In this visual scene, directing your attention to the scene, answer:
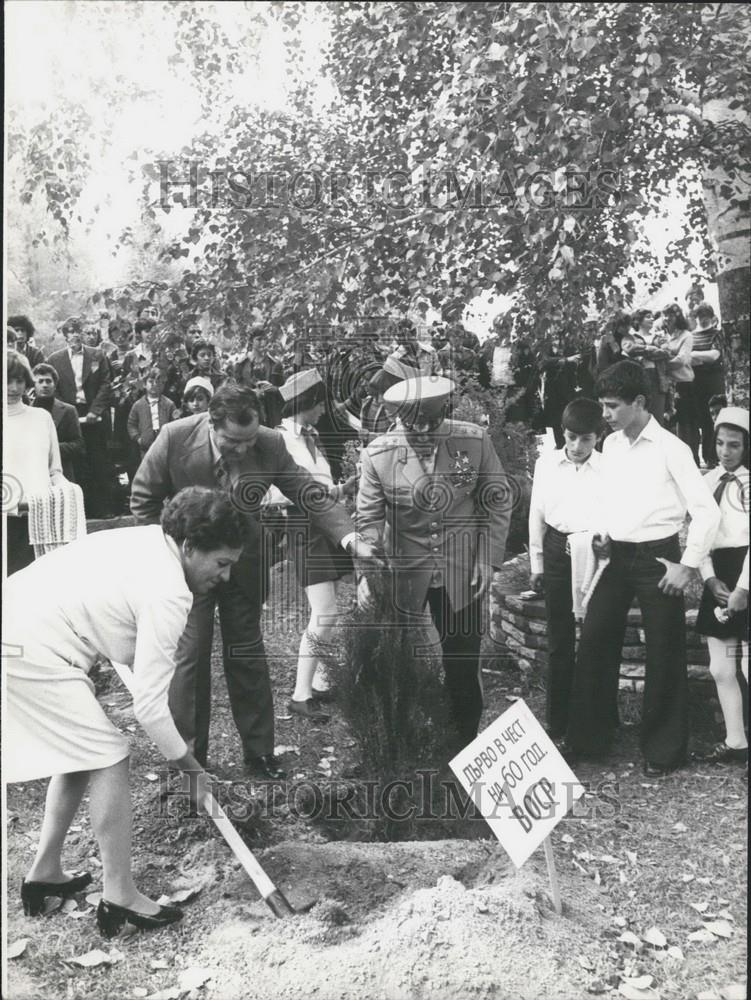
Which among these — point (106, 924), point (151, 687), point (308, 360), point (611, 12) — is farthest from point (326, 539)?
point (611, 12)

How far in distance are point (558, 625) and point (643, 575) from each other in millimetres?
409

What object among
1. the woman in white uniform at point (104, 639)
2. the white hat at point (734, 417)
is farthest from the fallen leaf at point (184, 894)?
the white hat at point (734, 417)

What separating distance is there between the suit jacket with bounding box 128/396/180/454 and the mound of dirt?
5.77 feet

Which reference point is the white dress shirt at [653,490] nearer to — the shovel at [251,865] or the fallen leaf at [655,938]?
the fallen leaf at [655,938]

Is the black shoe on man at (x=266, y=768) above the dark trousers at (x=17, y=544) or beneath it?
beneath

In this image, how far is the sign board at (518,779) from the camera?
352 cm

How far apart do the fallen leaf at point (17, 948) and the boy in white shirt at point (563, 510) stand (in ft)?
7.09

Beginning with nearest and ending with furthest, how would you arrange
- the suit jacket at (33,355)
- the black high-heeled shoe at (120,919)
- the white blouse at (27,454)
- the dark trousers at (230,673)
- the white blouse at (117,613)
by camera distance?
the white blouse at (117,613), the black high-heeled shoe at (120,919), the white blouse at (27,454), the suit jacket at (33,355), the dark trousers at (230,673)

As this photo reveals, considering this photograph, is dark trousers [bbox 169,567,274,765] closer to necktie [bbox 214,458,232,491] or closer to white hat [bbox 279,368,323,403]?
necktie [bbox 214,458,232,491]

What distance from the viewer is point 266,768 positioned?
395cm

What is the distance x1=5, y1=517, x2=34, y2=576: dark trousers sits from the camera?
12.2ft

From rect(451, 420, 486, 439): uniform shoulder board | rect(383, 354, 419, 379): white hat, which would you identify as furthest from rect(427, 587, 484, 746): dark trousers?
rect(383, 354, 419, 379): white hat

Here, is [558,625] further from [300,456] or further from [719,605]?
[300,456]

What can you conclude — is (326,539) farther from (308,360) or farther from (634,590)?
(634,590)
